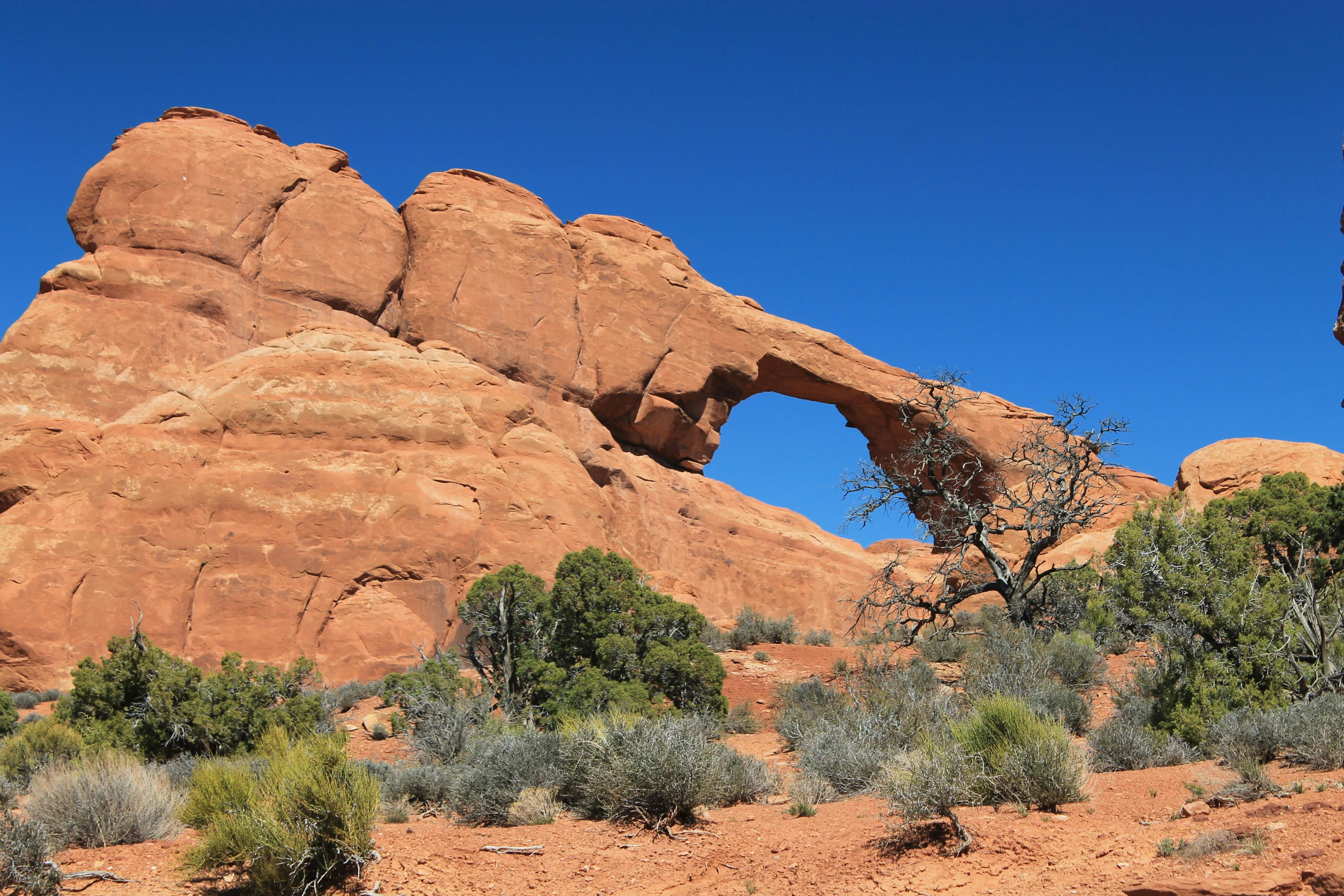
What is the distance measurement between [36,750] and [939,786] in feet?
32.9

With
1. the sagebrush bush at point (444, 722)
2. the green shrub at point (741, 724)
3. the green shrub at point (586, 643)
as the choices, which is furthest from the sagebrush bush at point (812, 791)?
the green shrub at point (741, 724)

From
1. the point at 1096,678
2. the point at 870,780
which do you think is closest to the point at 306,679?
the point at 870,780

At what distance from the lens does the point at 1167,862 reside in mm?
5906

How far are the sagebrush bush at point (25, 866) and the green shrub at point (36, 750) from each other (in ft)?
13.7

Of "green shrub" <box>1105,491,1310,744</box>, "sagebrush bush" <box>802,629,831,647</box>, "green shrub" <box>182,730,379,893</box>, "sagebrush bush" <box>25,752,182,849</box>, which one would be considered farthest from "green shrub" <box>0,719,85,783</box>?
"sagebrush bush" <box>802,629,831,647</box>

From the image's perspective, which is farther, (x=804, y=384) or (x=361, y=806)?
(x=804, y=384)

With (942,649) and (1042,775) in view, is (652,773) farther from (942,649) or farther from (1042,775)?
(942,649)

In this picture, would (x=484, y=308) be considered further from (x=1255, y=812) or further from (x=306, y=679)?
(x=1255, y=812)

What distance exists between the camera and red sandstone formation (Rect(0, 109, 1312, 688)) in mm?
19750

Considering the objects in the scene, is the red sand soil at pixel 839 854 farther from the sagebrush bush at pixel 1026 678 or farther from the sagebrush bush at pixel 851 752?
the sagebrush bush at pixel 1026 678

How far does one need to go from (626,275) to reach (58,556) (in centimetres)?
1707

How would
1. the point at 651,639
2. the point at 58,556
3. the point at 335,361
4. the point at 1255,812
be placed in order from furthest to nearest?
the point at 335,361
the point at 58,556
the point at 651,639
the point at 1255,812

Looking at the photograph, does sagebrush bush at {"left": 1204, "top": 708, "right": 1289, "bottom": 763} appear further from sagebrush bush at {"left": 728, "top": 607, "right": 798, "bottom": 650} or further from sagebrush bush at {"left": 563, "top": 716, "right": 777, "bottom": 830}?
sagebrush bush at {"left": 728, "top": 607, "right": 798, "bottom": 650}

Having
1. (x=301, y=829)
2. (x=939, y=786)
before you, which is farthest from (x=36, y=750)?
(x=939, y=786)
